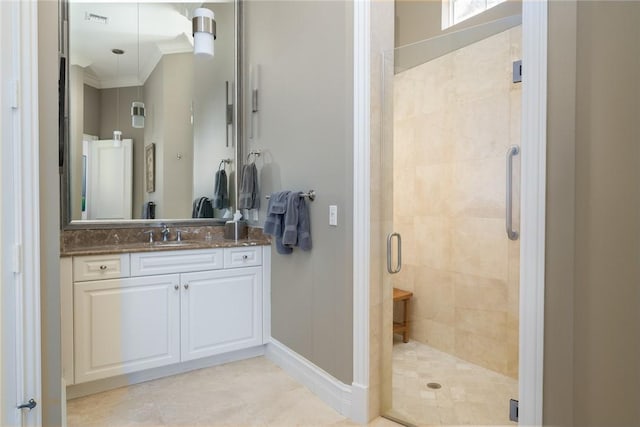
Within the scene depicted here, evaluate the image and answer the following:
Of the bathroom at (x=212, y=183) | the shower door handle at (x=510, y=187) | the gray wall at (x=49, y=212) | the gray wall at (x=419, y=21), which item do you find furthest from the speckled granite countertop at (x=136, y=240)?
the gray wall at (x=419, y=21)

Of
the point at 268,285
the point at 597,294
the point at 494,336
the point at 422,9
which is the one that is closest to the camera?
the point at 597,294

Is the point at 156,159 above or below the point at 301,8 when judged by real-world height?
below

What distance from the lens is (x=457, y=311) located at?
2.26m

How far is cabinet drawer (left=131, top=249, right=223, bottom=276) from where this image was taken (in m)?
2.48

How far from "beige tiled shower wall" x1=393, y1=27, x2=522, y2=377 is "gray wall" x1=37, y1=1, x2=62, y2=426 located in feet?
5.12

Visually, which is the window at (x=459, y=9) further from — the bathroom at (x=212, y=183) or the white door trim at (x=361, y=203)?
the white door trim at (x=361, y=203)

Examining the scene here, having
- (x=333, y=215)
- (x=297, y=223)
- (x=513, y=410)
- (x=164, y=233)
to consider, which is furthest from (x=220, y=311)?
(x=513, y=410)

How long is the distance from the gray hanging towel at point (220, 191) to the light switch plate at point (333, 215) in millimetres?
1309

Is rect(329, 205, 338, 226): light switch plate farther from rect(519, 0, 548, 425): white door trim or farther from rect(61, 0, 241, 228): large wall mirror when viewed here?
rect(61, 0, 241, 228): large wall mirror

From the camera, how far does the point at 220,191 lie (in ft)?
10.6

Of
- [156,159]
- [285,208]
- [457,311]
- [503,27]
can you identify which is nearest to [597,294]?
[457,311]

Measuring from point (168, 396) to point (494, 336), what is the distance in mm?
1873

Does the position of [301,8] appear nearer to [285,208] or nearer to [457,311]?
[285,208]

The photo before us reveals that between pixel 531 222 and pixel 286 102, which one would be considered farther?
pixel 286 102
